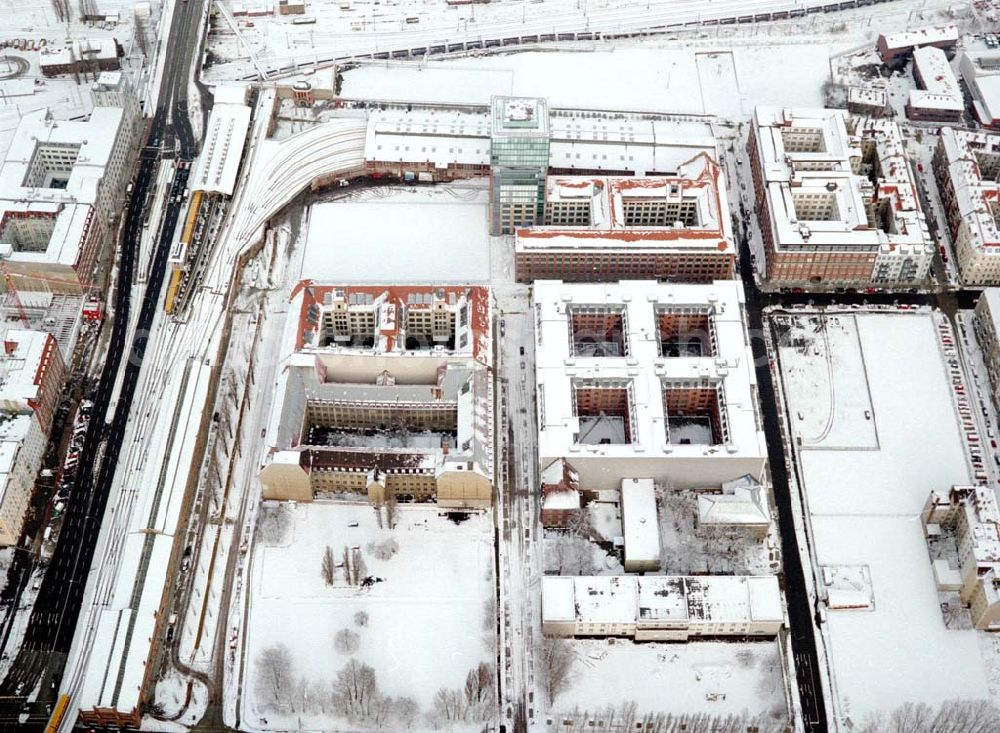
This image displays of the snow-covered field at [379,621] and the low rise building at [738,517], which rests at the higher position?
the low rise building at [738,517]

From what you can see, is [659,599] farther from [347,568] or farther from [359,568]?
[347,568]

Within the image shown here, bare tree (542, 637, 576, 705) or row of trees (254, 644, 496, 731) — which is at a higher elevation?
bare tree (542, 637, 576, 705)

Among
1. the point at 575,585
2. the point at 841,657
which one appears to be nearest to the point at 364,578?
the point at 575,585

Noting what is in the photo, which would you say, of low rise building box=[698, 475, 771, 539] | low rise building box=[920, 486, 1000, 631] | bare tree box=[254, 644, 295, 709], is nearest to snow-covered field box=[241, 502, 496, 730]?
bare tree box=[254, 644, 295, 709]

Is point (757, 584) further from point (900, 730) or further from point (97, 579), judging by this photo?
point (97, 579)

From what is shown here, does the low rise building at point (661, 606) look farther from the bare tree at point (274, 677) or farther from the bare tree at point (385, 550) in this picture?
the bare tree at point (274, 677)

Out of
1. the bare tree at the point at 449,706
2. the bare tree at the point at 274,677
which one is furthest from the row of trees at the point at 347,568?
the bare tree at the point at 449,706

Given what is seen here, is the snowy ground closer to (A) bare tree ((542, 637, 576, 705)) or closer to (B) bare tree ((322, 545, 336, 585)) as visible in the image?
(A) bare tree ((542, 637, 576, 705))
